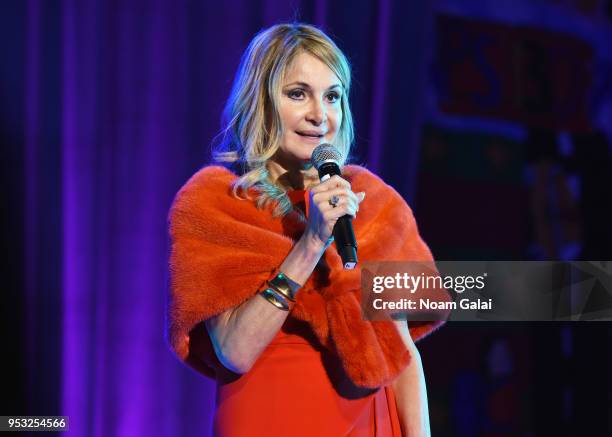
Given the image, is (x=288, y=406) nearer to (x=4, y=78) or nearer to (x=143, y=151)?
(x=143, y=151)

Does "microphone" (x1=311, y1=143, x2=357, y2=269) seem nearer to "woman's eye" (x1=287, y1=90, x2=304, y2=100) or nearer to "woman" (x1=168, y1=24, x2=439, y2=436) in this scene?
"woman" (x1=168, y1=24, x2=439, y2=436)

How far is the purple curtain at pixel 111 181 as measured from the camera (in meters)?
2.29

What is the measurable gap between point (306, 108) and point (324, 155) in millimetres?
174

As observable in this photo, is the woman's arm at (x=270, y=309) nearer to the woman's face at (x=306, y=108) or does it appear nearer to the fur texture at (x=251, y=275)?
the fur texture at (x=251, y=275)

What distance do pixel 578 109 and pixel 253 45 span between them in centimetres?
250

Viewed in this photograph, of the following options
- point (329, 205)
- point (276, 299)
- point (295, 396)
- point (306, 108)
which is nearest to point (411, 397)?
point (295, 396)

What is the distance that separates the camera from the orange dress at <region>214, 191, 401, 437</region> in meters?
1.31

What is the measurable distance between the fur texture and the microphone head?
148 millimetres

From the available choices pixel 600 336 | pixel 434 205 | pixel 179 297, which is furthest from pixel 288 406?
pixel 600 336

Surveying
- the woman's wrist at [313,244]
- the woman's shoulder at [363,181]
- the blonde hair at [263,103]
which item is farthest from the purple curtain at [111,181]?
the woman's wrist at [313,244]

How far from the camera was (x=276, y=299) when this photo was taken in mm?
1240

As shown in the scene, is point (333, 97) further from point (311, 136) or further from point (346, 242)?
point (346, 242)

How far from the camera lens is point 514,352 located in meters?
3.41

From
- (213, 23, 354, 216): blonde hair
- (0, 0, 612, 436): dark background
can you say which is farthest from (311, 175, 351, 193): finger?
(0, 0, 612, 436): dark background
